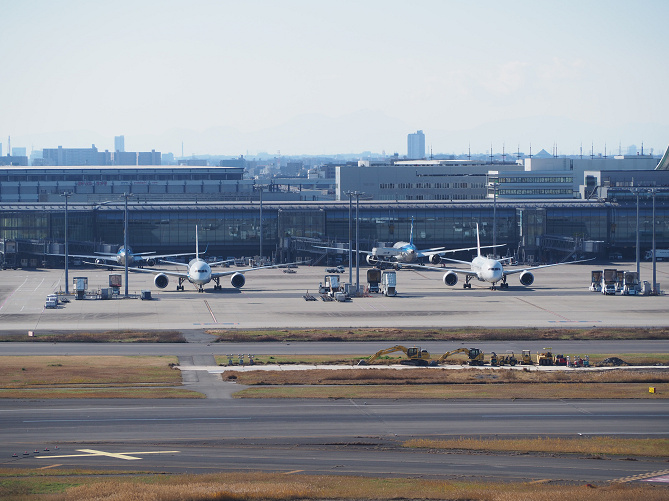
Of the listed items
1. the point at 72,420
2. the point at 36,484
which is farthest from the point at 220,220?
the point at 36,484

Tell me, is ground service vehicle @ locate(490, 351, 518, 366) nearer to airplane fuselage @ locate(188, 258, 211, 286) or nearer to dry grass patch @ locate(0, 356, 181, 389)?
dry grass patch @ locate(0, 356, 181, 389)

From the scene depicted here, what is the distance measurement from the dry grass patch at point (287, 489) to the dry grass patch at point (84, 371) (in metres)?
20.9

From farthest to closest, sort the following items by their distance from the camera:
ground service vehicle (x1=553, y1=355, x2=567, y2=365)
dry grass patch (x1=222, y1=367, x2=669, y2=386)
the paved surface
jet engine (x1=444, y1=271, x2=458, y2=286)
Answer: jet engine (x1=444, y1=271, x2=458, y2=286) < ground service vehicle (x1=553, y1=355, x2=567, y2=365) < dry grass patch (x1=222, y1=367, x2=669, y2=386) < the paved surface

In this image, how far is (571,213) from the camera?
158500 mm

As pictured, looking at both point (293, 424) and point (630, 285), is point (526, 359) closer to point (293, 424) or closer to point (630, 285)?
point (293, 424)

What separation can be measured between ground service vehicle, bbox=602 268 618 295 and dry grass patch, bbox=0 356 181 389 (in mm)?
61324

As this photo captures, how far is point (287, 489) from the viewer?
121ft

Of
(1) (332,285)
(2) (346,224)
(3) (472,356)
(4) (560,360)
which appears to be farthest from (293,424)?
(2) (346,224)

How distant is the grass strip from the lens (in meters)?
55.9

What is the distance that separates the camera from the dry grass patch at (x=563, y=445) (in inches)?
1711

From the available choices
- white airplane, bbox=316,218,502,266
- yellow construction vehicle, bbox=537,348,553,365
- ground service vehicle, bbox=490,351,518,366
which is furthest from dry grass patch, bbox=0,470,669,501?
white airplane, bbox=316,218,502,266

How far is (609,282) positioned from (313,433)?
7179 cm

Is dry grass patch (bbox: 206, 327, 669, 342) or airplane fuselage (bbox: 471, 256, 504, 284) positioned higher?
airplane fuselage (bbox: 471, 256, 504, 284)

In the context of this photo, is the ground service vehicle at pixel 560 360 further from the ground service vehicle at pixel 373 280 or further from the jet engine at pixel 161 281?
the jet engine at pixel 161 281
